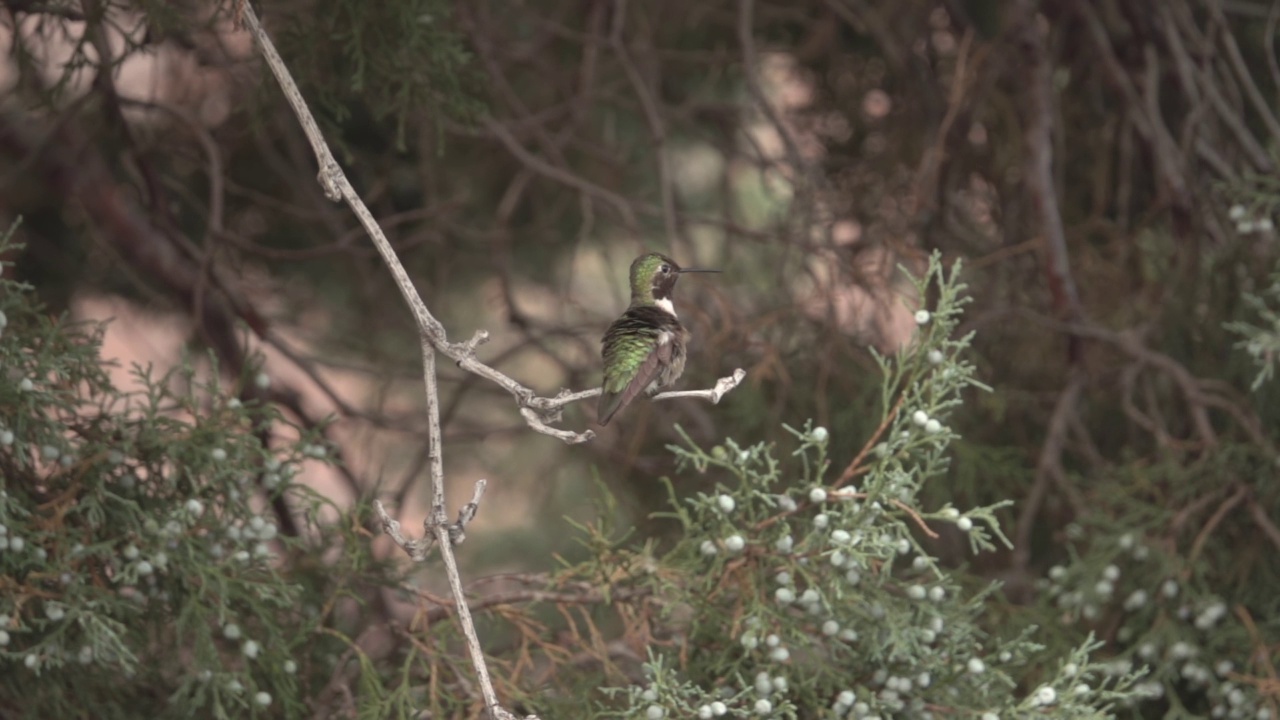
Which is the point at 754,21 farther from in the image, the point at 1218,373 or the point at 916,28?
the point at 1218,373

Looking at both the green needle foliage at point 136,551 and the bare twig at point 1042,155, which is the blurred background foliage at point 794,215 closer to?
the bare twig at point 1042,155

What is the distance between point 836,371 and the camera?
3.35 meters

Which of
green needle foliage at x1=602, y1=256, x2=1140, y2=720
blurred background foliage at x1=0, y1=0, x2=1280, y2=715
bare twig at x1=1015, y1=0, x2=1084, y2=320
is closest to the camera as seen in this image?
green needle foliage at x1=602, y1=256, x2=1140, y2=720

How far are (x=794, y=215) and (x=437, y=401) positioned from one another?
198 centimetres

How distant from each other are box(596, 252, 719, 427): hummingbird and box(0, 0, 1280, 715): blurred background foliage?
355 mm

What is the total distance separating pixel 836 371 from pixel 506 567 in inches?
97.1

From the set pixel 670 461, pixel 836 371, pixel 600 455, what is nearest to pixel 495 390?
pixel 600 455

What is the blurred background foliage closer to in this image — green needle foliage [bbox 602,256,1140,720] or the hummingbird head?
green needle foliage [bbox 602,256,1140,720]

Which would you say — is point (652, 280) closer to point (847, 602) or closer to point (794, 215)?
point (847, 602)

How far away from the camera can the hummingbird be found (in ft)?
6.79

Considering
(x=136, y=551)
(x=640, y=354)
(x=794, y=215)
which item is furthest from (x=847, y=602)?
(x=794, y=215)

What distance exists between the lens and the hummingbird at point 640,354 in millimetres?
2068

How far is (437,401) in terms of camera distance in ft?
5.89

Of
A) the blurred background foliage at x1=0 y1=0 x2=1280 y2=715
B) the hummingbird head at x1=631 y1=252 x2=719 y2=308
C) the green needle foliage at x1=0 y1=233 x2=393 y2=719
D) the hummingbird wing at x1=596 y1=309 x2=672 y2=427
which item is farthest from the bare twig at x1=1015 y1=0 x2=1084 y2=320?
the green needle foliage at x1=0 y1=233 x2=393 y2=719
